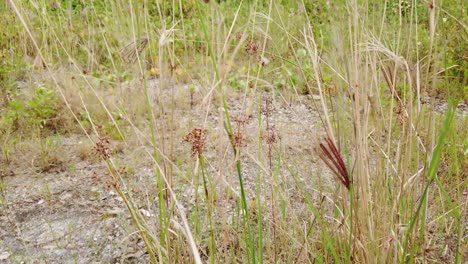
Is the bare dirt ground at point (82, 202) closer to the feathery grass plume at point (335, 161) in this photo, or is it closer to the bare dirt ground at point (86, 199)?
the bare dirt ground at point (86, 199)

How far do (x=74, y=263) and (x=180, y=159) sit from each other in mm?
681

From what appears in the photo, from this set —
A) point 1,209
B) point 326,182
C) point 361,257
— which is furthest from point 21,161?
point 361,257

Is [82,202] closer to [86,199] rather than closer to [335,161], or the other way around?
[86,199]

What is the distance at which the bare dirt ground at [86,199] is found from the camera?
1519 mm

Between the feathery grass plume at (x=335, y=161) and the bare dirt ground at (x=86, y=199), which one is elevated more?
the feathery grass plume at (x=335, y=161)

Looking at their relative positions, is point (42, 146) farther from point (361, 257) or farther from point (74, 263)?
point (361, 257)

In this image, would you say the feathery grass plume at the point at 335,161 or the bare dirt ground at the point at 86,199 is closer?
the feathery grass plume at the point at 335,161

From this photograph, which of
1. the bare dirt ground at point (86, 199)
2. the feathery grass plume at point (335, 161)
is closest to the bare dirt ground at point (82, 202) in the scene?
the bare dirt ground at point (86, 199)

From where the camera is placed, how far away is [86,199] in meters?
1.83

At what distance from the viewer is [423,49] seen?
3266 mm

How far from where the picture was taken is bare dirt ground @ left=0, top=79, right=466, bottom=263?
4.98 ft

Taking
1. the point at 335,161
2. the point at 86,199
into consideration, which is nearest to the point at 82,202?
the point at 86,199

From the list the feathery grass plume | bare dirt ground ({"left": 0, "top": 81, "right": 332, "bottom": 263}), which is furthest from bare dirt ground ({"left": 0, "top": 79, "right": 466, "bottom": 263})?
the feathery grass plume

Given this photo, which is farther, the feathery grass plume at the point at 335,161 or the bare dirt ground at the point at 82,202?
the bare dirt ground at the point at 82,202
